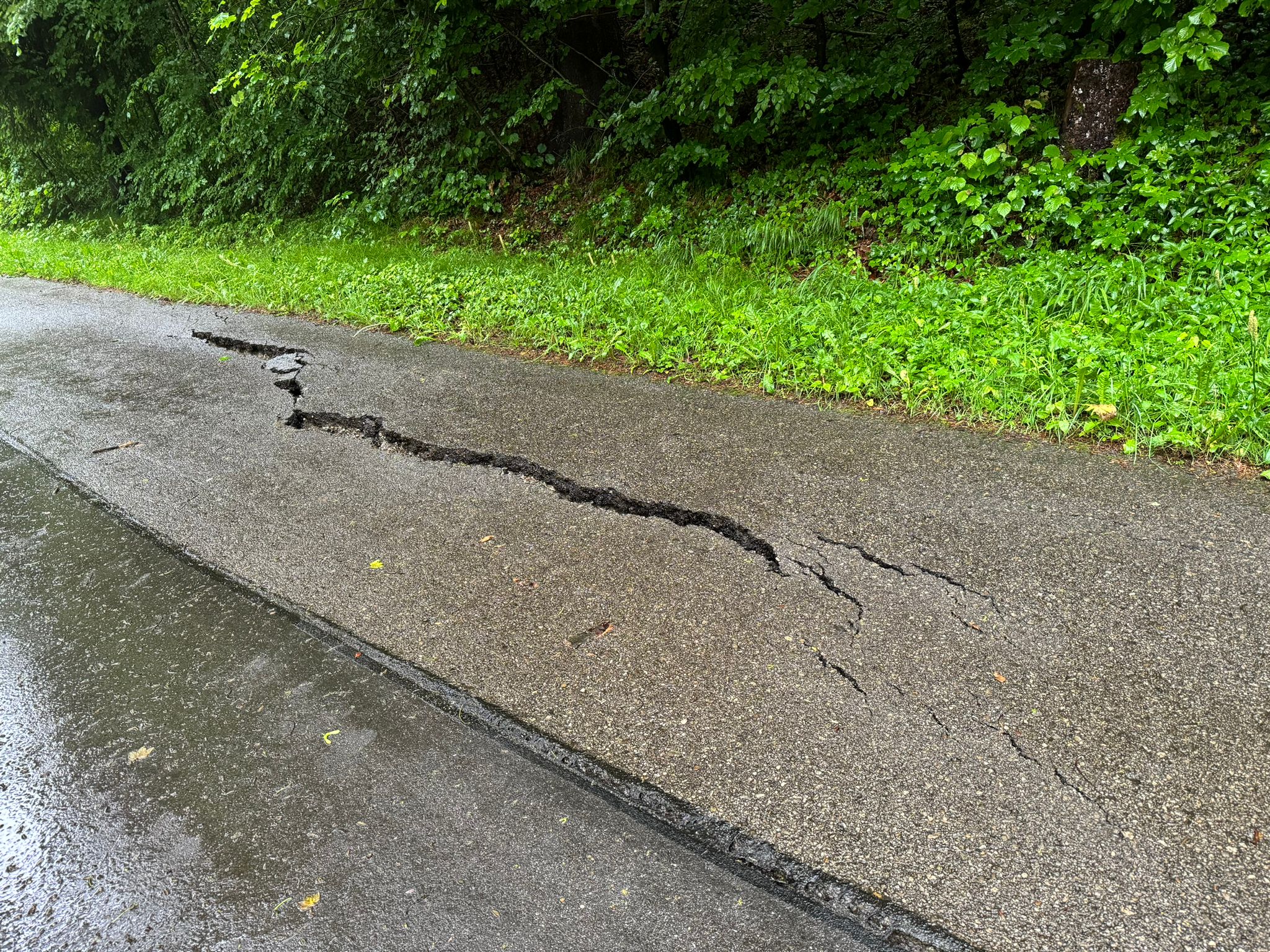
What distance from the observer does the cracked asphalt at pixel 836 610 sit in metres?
1.71

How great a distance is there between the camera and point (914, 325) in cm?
452

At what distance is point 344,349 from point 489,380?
1562 millimetres

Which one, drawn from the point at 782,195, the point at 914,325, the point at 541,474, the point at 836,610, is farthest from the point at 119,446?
the point at 782,195

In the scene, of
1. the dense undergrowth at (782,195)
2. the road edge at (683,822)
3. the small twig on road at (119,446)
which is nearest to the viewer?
the road edge at (683,822)

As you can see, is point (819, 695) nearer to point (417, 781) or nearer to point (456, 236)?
point (417, 781)

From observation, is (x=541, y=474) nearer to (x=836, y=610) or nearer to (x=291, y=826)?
(x=836, y=610)

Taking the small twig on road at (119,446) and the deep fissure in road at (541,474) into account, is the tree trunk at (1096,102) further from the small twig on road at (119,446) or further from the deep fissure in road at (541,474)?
the small twig on road at (119,446)

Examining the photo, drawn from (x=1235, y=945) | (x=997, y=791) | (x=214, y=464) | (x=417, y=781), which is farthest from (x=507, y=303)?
(x=1235, y=945)

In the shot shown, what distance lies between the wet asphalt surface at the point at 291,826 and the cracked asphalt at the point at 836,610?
0.19 metres

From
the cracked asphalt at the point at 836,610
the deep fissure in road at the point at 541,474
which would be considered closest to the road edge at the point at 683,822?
the cracked asphalt at the point at 836,610

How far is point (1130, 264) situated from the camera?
473cm

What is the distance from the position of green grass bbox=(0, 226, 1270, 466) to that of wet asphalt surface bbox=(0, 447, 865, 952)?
2.75m

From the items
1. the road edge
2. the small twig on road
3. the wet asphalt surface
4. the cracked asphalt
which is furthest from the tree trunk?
the small twig on road

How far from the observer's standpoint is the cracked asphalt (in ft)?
5.61
